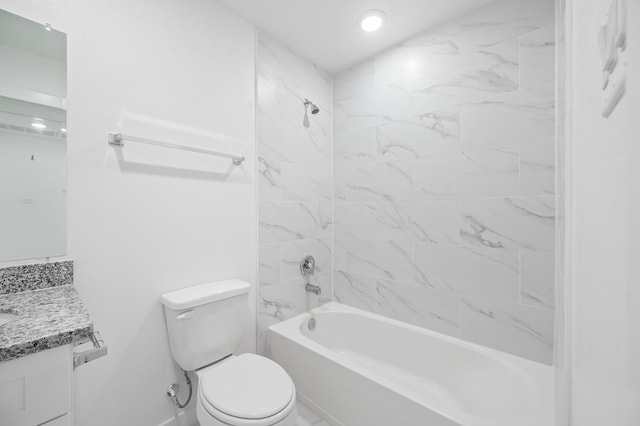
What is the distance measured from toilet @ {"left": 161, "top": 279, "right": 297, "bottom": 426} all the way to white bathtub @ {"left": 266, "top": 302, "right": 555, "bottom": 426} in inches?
14.9

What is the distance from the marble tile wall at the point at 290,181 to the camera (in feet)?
6.11

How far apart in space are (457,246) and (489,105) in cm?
86

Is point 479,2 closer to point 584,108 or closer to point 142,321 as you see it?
point 584,108

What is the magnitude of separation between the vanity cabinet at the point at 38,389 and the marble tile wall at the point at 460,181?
1.29 m

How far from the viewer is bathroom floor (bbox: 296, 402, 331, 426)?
5.08 feet

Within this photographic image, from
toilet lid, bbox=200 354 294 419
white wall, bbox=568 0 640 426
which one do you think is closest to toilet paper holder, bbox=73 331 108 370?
toilet lid, bbox=200 354 294 419

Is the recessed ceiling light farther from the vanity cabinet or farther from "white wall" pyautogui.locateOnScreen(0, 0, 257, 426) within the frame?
the vanity cabinet

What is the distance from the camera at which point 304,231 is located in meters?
2.13

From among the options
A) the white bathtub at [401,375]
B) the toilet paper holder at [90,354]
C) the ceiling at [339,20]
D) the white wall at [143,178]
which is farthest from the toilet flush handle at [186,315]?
the ceiling at [339,20]

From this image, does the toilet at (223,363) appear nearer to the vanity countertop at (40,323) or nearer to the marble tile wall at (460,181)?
the vanity countertop at (40,323)

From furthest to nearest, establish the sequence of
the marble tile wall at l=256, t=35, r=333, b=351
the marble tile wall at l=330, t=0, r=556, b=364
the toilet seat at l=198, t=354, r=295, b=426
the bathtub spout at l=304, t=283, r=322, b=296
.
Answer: the bathtub spout at l=304, t=283, r=322, b=296 → the marble tile wall at l=256, t=35, r=333, b=351 → the marble tile wall at l=330, t=0, r=556, b=364 → the toilet seat at l=198, t=354, r=295, b=426

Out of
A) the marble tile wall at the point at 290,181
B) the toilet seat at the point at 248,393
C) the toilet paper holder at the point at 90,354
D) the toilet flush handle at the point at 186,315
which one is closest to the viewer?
the toilet paper holder at the point at 90,354

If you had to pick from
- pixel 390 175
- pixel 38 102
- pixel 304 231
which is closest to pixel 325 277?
pixel 304 231

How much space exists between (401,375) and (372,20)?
2.35 metres
